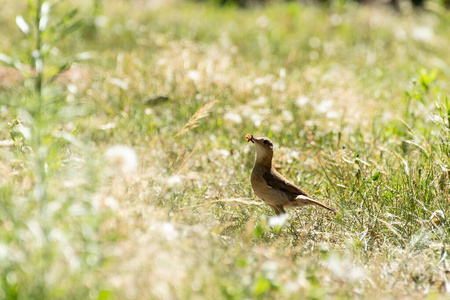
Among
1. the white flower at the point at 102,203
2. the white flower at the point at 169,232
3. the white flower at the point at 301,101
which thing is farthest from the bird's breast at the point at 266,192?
the white flower at the point at 301,101

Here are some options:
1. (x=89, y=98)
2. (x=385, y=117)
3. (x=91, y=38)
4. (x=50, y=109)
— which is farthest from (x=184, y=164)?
(x=91, y=38)

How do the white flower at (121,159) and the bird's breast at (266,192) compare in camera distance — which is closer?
the white flower at (121,159)

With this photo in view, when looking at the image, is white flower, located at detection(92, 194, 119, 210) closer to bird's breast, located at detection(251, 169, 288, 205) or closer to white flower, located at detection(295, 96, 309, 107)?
bird's breast, located at detection(251, 169, 288, 205)

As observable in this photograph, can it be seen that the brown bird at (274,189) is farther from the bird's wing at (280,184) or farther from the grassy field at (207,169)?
the grassy field at (207,169)

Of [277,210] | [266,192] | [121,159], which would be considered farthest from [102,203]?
[277,210]

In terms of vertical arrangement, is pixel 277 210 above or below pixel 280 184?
below

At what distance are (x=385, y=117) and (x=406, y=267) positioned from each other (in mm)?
2740

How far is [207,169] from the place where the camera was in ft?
14.1

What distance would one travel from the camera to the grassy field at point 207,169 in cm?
236

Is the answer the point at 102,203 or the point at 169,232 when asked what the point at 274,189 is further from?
the point at 102,203

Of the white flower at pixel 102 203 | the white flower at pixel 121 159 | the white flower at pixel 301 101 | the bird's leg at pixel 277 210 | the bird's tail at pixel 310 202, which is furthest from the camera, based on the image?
the white flower at pixel 301 101

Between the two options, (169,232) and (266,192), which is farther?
(266,192)

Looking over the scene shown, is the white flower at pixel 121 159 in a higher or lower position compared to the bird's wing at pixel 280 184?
higher

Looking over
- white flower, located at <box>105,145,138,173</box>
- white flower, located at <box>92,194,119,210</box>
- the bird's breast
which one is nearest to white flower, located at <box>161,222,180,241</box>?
white flower, located at <box>92,194,119,210</box>
